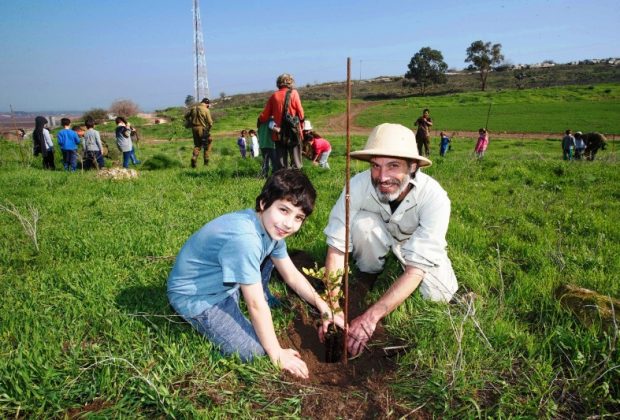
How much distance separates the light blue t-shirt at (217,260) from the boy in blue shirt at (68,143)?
31.9ft

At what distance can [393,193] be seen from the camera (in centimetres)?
305

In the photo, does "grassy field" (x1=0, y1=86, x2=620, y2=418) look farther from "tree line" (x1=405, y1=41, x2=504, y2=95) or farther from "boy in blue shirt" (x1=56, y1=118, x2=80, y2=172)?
"tree line" (x1=405, y1=41, x2=504, y2=95)

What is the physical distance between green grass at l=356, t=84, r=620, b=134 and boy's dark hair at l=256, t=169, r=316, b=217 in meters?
30.6

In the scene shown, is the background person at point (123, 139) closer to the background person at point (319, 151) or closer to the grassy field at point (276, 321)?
the background person at point (319, 151)

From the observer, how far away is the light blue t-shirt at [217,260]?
7.37 ft

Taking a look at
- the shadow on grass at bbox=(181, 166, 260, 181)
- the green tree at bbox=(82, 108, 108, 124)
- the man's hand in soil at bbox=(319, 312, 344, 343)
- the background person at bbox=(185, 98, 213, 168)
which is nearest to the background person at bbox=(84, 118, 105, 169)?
the background person at bbox=(185, 98, 213, 168)

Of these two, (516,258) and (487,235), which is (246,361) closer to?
(516,258)

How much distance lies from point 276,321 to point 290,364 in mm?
550

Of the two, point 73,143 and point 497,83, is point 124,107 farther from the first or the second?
point 497,83

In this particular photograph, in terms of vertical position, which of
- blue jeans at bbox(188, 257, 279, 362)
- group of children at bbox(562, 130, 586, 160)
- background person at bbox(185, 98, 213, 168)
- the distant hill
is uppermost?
the distant hill

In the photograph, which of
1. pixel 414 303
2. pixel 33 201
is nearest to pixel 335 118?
pixel 33 201

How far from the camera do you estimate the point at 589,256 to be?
3701 mm

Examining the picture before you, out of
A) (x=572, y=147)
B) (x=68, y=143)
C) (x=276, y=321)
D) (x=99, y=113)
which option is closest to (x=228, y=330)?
(x=276, y=321)

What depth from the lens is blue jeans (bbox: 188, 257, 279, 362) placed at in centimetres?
238
